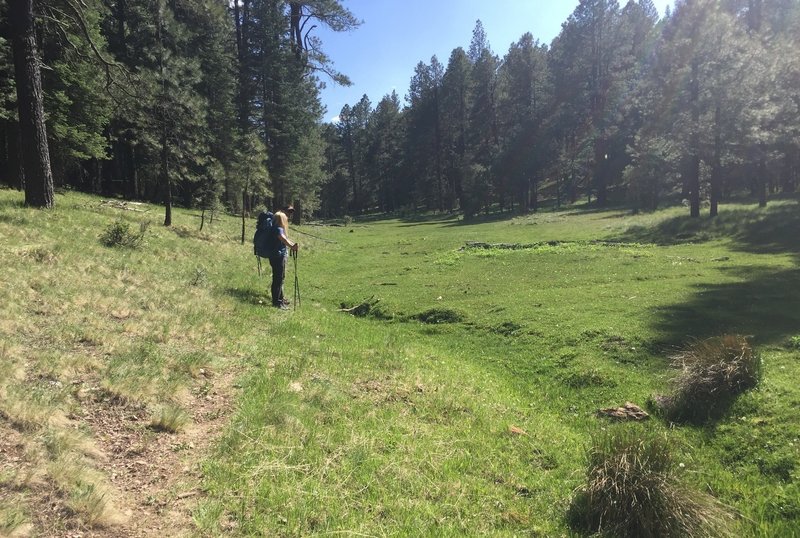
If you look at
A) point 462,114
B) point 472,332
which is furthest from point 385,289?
point 462,114

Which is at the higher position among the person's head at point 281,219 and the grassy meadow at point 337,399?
the person's head at point 281,219

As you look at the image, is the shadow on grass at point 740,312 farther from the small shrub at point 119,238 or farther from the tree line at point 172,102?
the tree line at point 172,102

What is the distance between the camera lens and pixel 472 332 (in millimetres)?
12078

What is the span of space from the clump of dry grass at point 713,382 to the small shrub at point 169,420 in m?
6.38

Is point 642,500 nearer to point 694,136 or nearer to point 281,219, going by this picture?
point 281,219

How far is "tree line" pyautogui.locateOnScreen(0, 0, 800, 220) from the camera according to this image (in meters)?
25.0

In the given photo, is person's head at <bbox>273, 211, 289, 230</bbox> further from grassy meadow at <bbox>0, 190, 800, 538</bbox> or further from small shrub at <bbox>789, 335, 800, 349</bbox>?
small shrub at <bbox>789, 335, 800, 349</bbox>

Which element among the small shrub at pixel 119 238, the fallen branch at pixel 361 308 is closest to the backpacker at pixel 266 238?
the fallen branch at pixel 361 308

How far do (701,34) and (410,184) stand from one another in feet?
218

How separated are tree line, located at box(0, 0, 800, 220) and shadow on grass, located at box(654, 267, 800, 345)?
18.0m

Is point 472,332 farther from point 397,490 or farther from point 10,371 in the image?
point 10,371

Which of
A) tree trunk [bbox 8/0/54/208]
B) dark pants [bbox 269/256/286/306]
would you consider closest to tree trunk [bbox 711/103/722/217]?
dark pants [bbox 269/256/286/306]

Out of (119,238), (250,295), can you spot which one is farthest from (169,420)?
(119,238)

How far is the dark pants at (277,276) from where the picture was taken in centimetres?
1296
